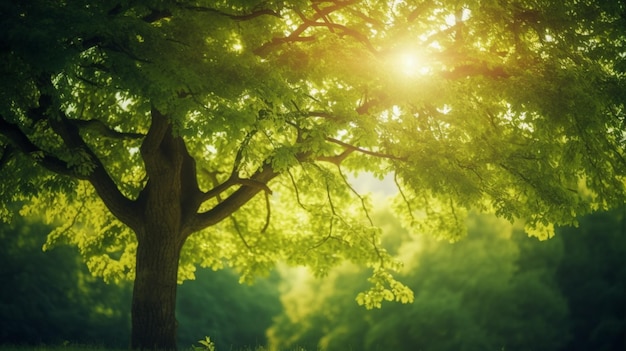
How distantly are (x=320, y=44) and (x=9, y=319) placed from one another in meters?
30.9

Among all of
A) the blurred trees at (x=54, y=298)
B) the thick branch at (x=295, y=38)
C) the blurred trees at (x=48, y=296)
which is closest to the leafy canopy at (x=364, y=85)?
the thick branch at (x=295, y=38)

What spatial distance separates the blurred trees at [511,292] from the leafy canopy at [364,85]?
82.1 ft

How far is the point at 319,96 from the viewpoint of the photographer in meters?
11.8

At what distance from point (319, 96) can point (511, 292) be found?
29466 mm

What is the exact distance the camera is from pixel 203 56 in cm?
957

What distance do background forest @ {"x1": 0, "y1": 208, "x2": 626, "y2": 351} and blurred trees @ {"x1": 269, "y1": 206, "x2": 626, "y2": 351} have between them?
63 millimetres

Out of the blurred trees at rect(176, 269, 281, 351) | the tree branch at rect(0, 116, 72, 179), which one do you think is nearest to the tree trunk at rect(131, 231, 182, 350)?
the tree branch at rect(0, 116, 72, 179)

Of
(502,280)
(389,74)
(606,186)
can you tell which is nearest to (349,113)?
(389,74)

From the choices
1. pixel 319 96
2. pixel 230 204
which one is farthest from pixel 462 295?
pixel 319 96

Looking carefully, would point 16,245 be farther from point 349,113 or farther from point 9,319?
point 349,113

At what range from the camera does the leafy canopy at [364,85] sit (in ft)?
29.2

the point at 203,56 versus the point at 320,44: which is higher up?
the point at 320,44

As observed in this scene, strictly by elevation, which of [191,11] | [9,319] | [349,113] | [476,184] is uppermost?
[9,319]

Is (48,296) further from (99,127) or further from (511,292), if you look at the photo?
(511,292)
